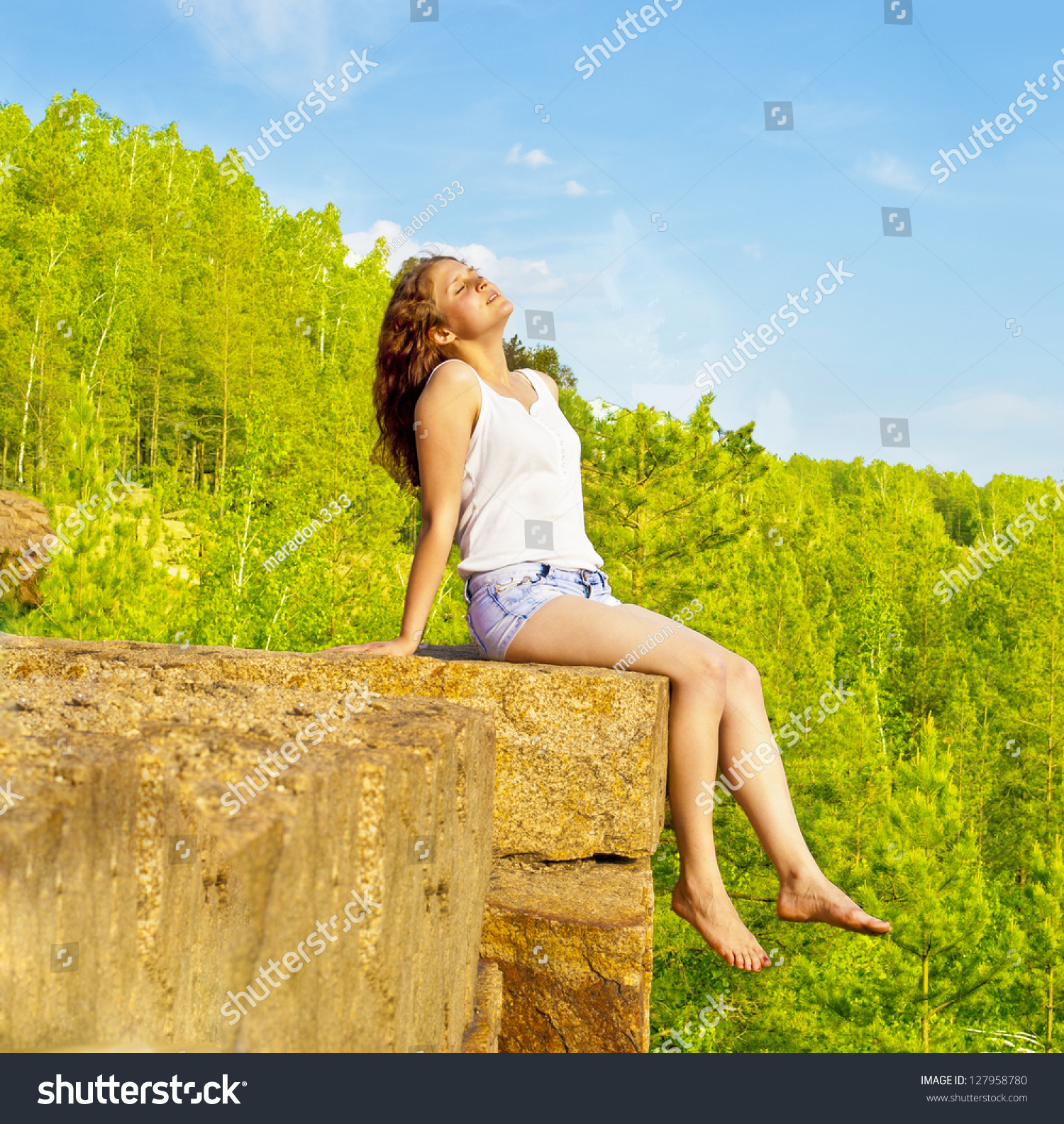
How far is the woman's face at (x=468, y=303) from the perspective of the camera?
2.87 metres

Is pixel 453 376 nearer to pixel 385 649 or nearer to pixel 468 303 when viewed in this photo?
pixel 468 303

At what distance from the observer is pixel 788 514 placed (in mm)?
38781

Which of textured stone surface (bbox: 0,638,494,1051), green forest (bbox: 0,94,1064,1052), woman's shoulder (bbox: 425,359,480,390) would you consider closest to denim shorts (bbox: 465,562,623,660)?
woman's shoulder (bbox: 425,359,480,390)

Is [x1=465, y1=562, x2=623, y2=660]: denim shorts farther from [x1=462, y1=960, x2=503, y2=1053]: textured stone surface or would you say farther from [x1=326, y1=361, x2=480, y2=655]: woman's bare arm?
[x1=462, y1=960, x2=503, y2=1053]: textured stone surface

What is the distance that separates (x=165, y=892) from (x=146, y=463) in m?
29.8

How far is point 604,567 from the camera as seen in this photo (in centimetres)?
1928

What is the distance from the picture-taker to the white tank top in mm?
2686

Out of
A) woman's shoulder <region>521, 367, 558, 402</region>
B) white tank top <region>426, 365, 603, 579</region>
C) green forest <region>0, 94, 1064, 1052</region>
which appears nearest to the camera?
white tank top <region>426, 365, 603, 579</region>

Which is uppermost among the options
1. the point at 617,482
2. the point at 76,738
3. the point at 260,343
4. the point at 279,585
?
the point at 260,343

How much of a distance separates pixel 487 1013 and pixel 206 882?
991 millimetres

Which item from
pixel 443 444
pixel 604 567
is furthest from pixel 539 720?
pixel 604 567

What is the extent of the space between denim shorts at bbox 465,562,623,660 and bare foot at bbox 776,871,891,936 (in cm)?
81

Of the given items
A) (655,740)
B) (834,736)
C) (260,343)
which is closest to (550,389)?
(655,740)

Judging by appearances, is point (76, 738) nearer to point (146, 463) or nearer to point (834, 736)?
point (834, 736)
